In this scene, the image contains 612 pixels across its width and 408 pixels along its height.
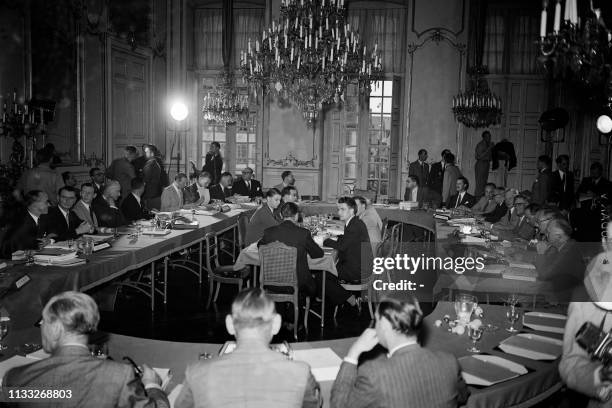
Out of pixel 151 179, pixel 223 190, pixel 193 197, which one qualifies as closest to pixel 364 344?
pixel 193 197

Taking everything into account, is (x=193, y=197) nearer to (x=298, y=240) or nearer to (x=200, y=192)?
(x=200, y=192)

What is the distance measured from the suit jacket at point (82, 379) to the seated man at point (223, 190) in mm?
7786

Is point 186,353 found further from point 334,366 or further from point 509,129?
point 509,129

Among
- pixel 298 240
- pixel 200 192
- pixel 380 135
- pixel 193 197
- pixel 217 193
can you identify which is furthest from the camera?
pixel 380 135

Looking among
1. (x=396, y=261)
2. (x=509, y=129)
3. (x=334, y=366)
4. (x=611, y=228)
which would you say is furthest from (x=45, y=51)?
(x=509, y=129)

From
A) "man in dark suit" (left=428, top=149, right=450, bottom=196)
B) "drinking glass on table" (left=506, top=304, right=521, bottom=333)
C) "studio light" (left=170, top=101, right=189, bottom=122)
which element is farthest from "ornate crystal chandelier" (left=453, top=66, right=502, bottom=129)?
"drinking glass on table" (left=506, top=304, right=521, bottom=333)

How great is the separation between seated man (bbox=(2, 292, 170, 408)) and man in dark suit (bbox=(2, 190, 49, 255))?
374 centimetres

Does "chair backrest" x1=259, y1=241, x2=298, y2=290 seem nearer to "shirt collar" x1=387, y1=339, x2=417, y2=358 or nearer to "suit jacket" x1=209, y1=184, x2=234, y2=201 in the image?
"shirt collar" x1=387, y1=339, x2=417, y2=358

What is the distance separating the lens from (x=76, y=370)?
2.13m

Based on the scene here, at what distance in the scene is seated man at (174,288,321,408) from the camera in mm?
2111

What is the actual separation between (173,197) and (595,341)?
23.0 feet

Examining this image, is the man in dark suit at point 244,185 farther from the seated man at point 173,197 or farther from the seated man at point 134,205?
the seated man at point 134,205

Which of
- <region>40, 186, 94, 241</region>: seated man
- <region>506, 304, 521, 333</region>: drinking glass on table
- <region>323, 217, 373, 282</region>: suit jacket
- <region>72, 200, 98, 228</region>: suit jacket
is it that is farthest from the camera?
<region>72, 200, 98, 228</region>: suit jacket

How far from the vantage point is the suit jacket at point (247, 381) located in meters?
2.11
